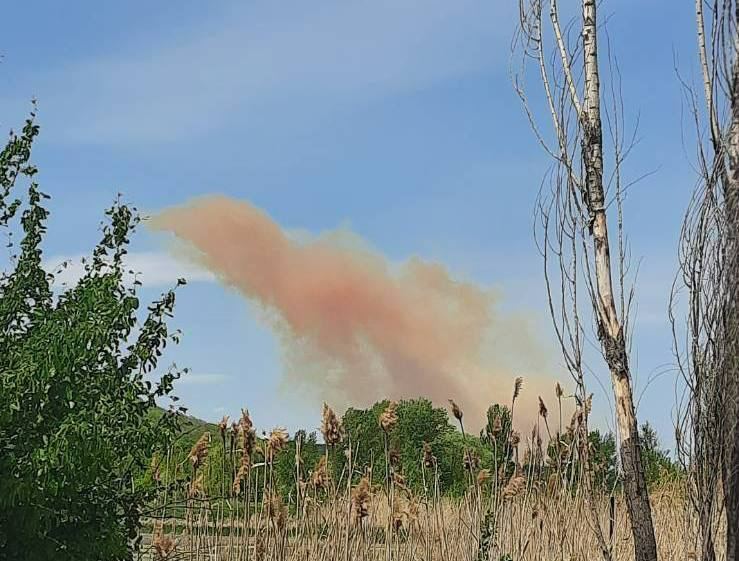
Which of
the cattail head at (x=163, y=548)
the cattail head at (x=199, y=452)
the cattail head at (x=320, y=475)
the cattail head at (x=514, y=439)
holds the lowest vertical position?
the cattail head at (x=163, y=548)

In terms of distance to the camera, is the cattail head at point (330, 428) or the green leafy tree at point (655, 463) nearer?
the cattail head at point (330, 428)

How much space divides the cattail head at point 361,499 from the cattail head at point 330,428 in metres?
0.25

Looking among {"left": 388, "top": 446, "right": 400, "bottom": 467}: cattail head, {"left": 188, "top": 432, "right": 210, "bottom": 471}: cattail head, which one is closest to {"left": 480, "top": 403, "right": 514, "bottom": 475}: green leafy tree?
{"left": 388, "top": 446, "right": 400, "bottom": 467}: cattail head

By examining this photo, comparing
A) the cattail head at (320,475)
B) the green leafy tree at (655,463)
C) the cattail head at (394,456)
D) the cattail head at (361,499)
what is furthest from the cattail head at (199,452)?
the green leafy tree at (655,463)

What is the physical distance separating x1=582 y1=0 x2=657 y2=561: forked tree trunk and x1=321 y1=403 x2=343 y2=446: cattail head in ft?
4.58

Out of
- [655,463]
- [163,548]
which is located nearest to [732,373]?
[163,548]

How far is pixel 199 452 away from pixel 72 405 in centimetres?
85

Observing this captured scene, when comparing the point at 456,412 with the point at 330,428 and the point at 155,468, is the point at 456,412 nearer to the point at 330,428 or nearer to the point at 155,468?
the point at 330,428

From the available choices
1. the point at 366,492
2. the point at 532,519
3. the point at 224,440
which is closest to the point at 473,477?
the point at 532,519

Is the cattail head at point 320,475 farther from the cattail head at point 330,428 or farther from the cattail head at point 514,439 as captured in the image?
the cattail head at point 514,439

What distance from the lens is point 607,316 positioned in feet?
14.0

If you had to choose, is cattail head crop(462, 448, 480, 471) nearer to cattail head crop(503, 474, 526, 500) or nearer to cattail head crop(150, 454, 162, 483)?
cattail head crop(503, 474, 526, 500)

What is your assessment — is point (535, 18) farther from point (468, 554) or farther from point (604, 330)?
point (468, 554)

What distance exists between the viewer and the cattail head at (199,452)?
4.91 m
